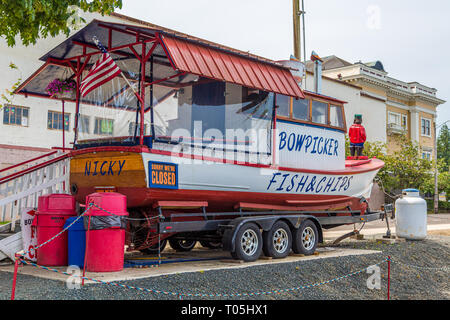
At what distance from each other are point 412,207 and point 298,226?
5.10 m

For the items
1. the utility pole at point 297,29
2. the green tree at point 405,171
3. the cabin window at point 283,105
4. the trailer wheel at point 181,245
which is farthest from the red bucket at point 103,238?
the green tree at point 405,171

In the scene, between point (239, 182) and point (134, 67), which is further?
point (134, 67)

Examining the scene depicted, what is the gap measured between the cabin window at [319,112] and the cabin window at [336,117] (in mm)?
260

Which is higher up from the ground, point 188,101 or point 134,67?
point 134,67

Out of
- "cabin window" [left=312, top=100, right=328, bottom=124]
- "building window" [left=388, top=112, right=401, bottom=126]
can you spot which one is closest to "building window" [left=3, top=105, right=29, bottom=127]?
"cabin window" [left=312, top=100, right=328, bottom=124]

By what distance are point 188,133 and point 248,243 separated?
2.47 metres

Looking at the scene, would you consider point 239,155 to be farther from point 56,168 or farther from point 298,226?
point 56,168

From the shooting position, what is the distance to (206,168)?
31.2 ft

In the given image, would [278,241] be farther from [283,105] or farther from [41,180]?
[41,180]

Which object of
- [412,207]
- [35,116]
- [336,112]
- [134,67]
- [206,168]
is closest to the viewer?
[206,168]

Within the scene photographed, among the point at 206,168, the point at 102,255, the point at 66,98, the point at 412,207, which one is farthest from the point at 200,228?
the point at 412,207

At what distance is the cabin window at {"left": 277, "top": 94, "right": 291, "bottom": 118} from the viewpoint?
11.0 meters
